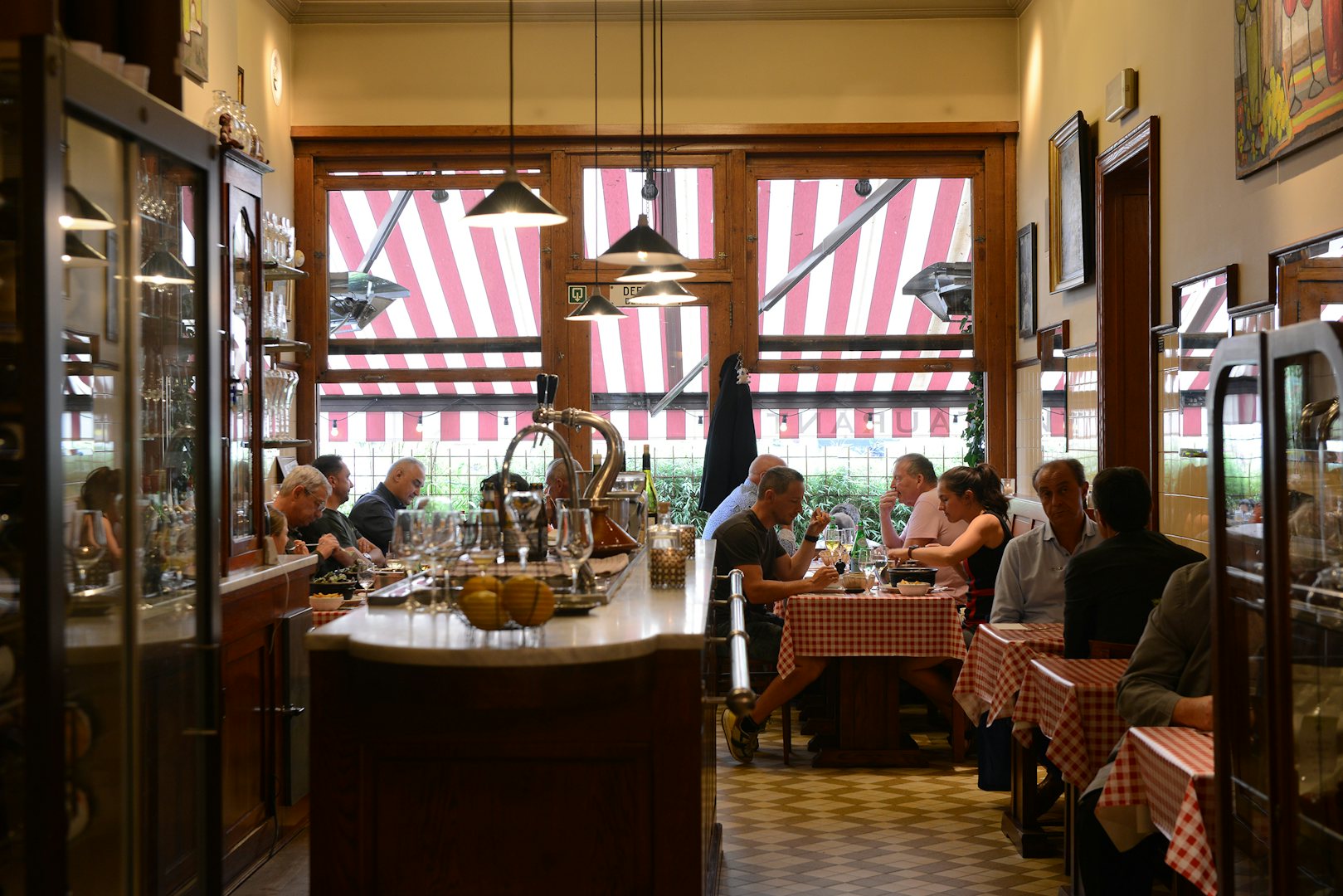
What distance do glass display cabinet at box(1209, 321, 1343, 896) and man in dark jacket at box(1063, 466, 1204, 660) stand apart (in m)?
1.57

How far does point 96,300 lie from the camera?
2.08 m

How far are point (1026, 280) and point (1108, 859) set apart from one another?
4911mm

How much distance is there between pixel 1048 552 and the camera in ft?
18.3

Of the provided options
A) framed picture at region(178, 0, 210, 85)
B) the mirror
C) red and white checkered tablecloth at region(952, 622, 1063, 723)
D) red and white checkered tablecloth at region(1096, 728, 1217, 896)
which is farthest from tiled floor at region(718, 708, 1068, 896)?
framed picture at region(178, 0, 210, 85)

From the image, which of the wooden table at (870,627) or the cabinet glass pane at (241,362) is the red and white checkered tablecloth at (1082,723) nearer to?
the wooden table at (870,627)

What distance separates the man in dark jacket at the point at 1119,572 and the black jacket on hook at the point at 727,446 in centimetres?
406

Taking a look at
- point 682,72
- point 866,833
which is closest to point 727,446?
point 682,72

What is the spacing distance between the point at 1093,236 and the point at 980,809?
9.40ft

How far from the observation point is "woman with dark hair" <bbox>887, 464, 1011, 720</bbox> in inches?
252

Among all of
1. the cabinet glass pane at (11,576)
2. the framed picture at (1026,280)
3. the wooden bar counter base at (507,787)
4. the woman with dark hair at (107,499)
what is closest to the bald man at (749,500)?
the framed picture at (1026,280)

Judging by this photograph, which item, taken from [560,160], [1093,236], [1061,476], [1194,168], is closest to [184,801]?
[1061,476]

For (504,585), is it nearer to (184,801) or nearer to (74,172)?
(184,801)

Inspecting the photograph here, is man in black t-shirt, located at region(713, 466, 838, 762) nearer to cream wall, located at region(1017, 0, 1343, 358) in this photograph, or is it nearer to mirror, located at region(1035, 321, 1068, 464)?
mirror, located at region(1035, 321, 1068, 464)

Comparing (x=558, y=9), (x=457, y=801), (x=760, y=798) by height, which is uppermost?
(x=558, y=9)
